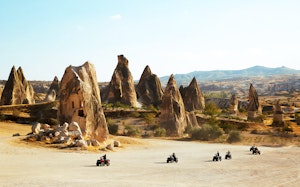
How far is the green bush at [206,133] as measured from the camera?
39.4 metres

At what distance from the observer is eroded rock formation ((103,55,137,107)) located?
60.6m

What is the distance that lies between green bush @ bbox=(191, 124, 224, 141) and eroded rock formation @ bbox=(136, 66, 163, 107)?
1037 inches

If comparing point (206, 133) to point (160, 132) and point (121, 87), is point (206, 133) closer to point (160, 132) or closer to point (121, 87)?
point (160, 132)

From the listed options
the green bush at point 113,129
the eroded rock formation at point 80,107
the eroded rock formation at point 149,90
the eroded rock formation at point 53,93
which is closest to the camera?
the eroded rock formation at point 80,107

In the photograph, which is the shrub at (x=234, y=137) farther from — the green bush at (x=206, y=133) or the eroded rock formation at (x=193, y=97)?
the eroded rock formation at (x=193, y=97)

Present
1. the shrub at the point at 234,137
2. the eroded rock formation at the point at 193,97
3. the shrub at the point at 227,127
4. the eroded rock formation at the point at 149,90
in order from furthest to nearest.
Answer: the eroded rock formation at the point at 193,97
the eroded rock formation at the point at 149,90
the shrub at the point at 227,127
the shrub at the point at 234,137

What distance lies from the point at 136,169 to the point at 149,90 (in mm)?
48384

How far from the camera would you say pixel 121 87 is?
61.4m

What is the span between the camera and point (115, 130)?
40531 mm

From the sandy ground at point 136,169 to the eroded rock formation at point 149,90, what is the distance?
38.9 meters

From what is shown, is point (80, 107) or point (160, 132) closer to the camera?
point (80, 107)

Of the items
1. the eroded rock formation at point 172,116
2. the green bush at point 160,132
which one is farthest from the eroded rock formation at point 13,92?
the green bush at point 160,132

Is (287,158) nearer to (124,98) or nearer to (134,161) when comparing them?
(134,161)

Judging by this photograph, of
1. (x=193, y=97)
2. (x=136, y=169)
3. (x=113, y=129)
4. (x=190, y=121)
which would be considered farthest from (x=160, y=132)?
(x=193, y=97)
